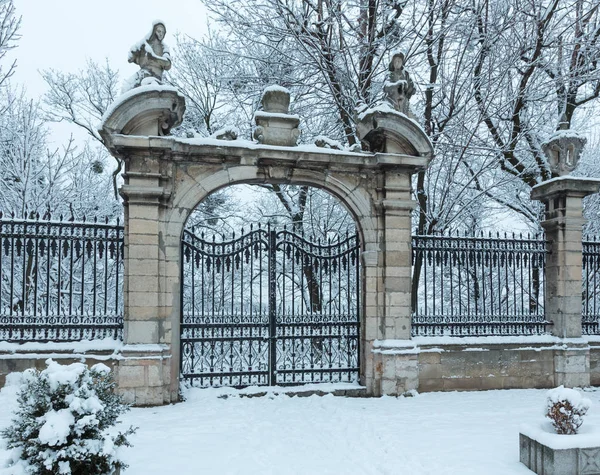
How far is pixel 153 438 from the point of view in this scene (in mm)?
5758

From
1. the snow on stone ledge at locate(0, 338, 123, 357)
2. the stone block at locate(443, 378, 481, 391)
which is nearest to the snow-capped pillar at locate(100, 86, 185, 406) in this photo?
the snow on stone ledge at locate(0, 338, 123, 357)

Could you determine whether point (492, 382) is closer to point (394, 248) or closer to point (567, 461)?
point (394, 248)

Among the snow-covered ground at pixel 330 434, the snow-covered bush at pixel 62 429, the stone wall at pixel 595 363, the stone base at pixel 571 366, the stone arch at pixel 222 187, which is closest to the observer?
the snow-covered bush at pixel 62 429

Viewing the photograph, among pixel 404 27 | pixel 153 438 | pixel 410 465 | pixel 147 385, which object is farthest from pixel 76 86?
pixel 410 465

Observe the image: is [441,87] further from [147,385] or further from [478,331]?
[147,385]

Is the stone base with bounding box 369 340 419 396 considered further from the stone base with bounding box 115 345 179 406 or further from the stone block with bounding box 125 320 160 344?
the stone block with bounding box 125 320 160 344

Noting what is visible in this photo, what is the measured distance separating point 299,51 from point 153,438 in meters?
9.12

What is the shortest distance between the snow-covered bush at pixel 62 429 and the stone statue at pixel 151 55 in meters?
4.91

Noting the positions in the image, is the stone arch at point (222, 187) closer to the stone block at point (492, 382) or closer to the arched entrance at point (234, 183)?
the arched entrance at point (234, 183)

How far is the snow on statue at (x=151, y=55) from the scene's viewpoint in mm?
7672

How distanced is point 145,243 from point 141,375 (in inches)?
70.3

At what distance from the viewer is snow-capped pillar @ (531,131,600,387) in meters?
8.94

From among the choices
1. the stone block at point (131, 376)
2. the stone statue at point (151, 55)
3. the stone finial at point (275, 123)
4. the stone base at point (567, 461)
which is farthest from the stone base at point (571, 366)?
the stone statue at point (151, 55)

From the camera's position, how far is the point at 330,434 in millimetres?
6035
